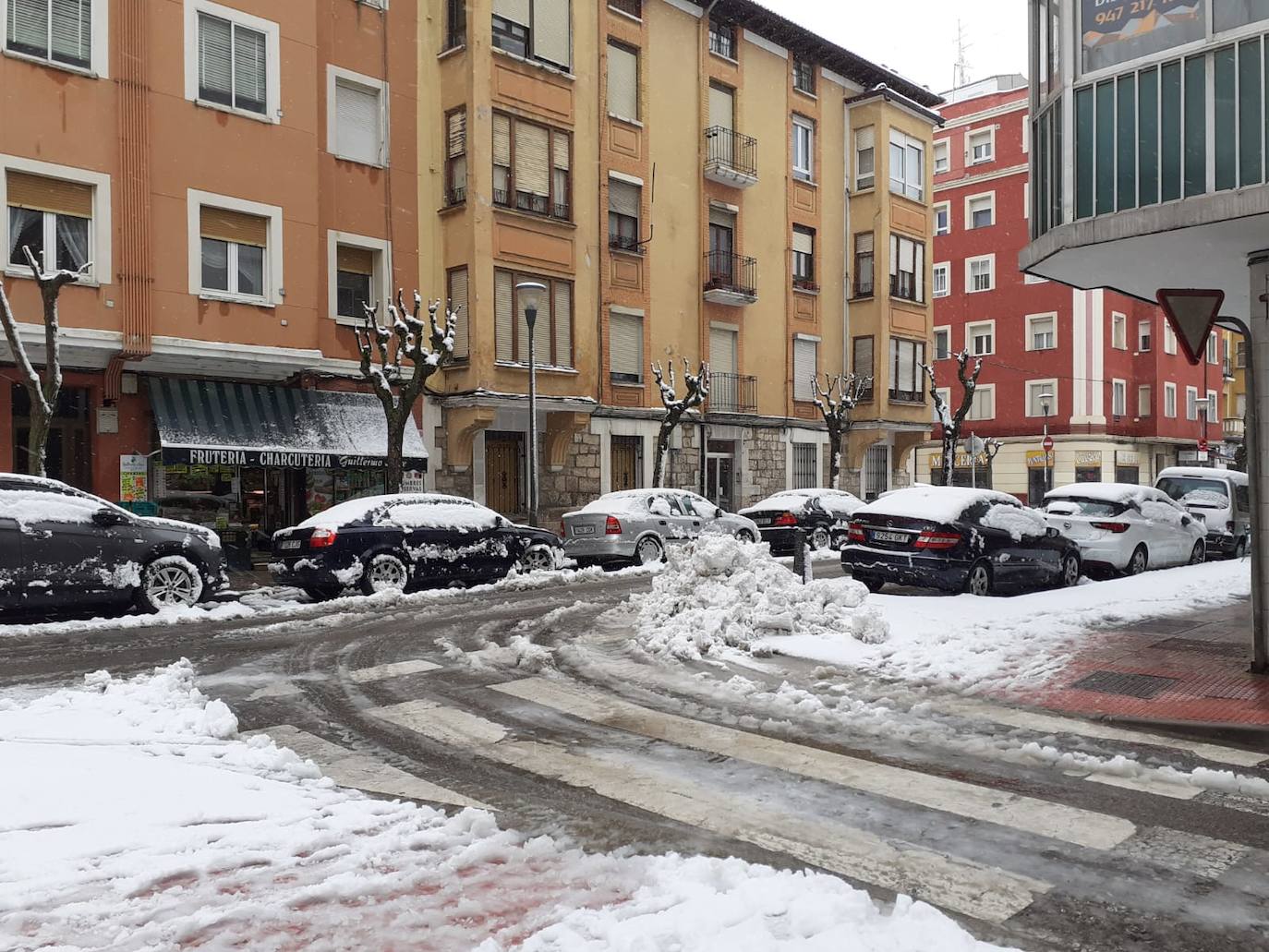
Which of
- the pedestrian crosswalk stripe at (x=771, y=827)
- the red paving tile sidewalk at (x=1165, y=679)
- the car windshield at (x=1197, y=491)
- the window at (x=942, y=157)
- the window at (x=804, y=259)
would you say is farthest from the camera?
the window at (x=942, y=157)

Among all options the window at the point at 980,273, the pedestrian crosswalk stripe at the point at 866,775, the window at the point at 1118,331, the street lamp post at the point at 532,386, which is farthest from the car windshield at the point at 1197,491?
the window at the point at 980,273

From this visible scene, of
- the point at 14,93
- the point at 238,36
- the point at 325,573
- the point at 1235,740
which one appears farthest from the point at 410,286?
the point at 1235,740

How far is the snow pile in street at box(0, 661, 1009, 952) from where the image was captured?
11.5ft

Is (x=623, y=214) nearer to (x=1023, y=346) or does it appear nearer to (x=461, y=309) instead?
(x=461, y=309)

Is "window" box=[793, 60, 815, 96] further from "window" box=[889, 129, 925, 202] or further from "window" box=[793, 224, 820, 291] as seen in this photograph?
"window" box=[793, 224, 820, 291]

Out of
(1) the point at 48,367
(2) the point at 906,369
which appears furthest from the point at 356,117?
(2) the point at 906,369

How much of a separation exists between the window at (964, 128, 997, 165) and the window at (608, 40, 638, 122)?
2892 cm

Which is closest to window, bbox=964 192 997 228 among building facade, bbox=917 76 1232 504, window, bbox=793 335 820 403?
building facade, bbox=917 76 1232 504

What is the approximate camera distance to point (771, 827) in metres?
4.66

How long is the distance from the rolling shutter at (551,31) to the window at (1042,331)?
31.4 metres

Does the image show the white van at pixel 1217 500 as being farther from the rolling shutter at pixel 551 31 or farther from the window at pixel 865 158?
the rolling shutter at pixel 551 31

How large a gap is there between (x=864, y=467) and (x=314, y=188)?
68.4 feet

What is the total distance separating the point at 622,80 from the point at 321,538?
16.7m

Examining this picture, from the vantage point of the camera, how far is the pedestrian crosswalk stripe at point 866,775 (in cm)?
474
